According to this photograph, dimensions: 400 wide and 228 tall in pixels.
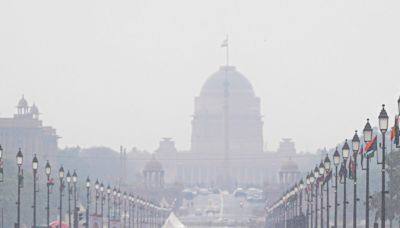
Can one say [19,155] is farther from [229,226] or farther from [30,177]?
[229,226]

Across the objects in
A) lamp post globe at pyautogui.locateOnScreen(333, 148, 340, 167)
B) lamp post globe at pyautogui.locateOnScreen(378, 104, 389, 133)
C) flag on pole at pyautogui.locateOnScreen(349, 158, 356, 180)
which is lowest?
flag on pole at pyautogui.locateOnScreen(349, 158, 356, 180)

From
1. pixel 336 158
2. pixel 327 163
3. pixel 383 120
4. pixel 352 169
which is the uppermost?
pixel 383 120

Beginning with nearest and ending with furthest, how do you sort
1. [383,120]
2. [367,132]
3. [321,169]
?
1. [383,120]
2. [367,132]
3. [321,169]

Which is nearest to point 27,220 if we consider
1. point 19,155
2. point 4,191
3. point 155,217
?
point 4,191

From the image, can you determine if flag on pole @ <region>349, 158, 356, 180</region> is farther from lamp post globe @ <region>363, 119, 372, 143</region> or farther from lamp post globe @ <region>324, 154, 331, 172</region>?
lamp post globe @ <region>363, 119, 372, 143</region>

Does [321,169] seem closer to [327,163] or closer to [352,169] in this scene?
[327,163]

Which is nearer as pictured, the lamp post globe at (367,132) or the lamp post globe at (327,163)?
the lamp post globe at (367,132)

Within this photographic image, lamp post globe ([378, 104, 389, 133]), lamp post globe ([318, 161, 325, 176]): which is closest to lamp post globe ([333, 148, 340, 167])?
lamp post globe ([318, 161, 325, 176])

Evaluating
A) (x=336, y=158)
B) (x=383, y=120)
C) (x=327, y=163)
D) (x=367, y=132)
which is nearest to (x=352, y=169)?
(x=336, y=158)

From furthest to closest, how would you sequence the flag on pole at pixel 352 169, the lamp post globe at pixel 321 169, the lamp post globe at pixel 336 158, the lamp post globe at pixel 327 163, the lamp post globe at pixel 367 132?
the lamp post globe at pixel 321 169
the lamp post globe at pixel 327 163
the lamp post globe at pixel 336 158
the flag on pole at pixel 352 169
the lamp post globe at pixel 367 132

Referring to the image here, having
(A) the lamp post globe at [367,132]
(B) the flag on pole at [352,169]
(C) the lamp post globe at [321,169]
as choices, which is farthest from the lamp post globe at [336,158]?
(C) the lamp post globe at [321,169]

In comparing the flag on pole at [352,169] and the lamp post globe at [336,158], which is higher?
the lamp post globe at [336,158]

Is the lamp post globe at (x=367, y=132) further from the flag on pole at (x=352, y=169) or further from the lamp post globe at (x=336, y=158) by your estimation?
the lamp post globe at (x=336, y=158)

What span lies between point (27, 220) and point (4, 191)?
6466 millimetres
